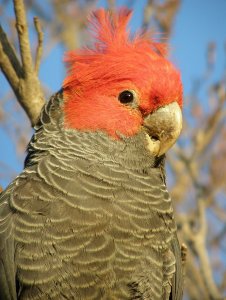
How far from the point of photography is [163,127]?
173 inches

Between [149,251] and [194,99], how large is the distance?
4848mm

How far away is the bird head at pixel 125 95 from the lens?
444 centimetres

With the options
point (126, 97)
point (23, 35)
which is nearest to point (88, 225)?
point (126, 97)

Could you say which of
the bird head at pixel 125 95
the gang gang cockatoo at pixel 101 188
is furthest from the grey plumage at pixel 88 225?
the bird head at pixel 125 95

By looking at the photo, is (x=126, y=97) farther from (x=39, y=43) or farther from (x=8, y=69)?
(x=8, y=69)

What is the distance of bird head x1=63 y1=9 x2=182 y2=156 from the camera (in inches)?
175

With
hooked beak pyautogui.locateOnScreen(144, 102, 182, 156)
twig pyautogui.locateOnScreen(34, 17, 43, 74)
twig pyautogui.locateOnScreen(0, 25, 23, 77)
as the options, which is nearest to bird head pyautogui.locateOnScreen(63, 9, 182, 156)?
hooked beak pyautogui.locateOnScreen(144, 102, 182, 156)

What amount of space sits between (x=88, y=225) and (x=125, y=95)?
1.28 metres

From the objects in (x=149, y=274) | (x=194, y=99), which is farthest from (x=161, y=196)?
(x=194, y=99)

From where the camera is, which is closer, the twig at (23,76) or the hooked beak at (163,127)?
the hooked beak at (163,127)

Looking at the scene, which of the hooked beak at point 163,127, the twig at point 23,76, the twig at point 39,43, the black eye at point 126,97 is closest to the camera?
the hooked beak at point 163,127

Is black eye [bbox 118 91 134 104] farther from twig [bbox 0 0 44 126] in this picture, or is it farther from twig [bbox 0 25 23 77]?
twig [bbox 0 25 23 77]

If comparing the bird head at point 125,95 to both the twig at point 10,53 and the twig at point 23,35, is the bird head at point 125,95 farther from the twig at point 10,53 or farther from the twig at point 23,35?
the twig at point 10,53

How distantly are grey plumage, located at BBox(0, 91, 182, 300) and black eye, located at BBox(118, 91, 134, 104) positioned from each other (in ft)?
1.11
